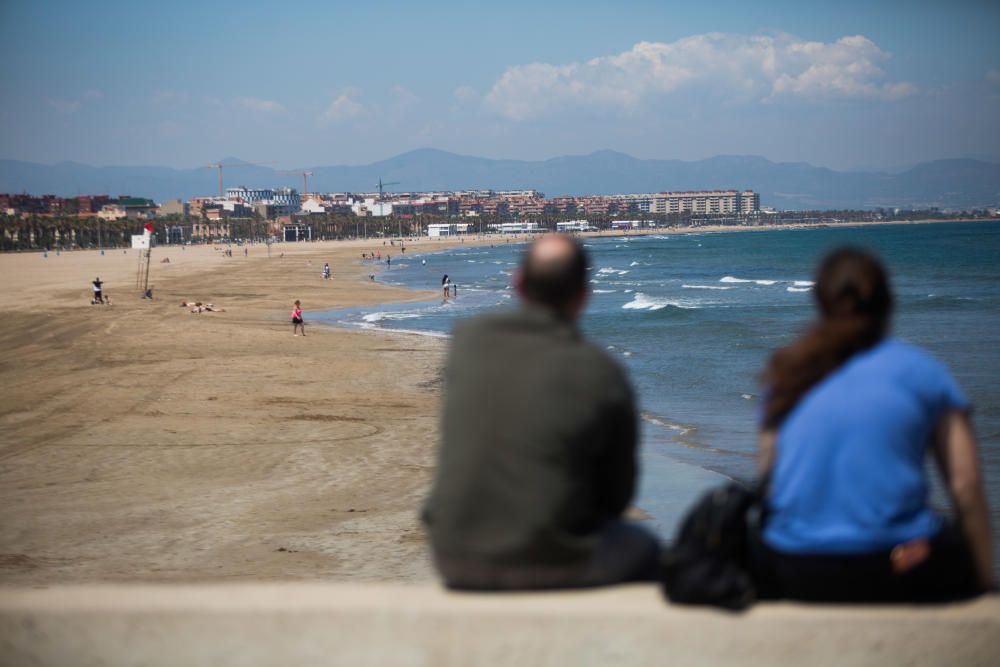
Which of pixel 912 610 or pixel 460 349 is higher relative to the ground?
pixel 460 349

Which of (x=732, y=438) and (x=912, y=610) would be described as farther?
(x=732, y=438)

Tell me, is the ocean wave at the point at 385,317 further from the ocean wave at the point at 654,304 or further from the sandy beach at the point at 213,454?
the ocean wave at the point at 654,304

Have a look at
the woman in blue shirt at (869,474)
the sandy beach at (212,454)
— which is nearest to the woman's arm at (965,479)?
the woman in blue shirt at (869,474)

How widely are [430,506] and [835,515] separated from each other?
1082mm

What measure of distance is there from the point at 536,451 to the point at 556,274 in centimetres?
49

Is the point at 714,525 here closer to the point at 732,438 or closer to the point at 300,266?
the point at 732,438

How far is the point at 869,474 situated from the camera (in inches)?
107

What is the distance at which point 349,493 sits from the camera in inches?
427

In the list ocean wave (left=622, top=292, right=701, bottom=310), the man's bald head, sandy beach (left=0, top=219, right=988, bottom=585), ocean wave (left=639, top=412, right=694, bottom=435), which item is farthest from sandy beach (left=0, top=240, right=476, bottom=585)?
ocean wave (left=622, top=292, right=701, bottom=310)

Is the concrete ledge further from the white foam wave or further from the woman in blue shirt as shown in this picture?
the white foam wave

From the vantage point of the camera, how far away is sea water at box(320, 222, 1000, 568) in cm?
1294

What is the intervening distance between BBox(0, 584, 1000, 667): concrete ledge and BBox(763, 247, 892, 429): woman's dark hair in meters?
0.61

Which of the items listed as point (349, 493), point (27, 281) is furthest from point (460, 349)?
point (27, 281)

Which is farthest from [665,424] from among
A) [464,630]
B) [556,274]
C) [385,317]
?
[385,317]
